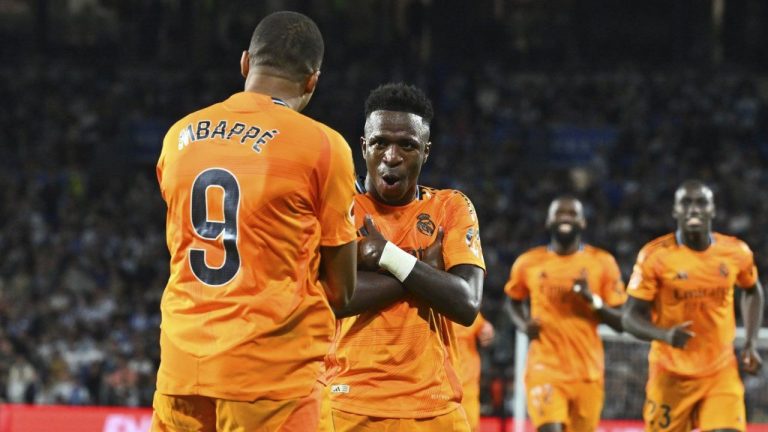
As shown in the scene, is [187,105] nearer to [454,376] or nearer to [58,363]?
[58,363]

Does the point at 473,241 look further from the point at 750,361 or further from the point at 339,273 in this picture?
the point at 750,361

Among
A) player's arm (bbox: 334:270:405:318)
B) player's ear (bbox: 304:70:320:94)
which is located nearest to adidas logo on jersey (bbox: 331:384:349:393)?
player's arm (bbox: 334:270:405:318)

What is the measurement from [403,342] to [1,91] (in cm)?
2189

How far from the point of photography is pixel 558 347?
9508mm

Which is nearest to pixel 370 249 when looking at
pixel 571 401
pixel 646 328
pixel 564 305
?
pixel 646 328

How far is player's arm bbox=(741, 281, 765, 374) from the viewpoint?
7980 mm

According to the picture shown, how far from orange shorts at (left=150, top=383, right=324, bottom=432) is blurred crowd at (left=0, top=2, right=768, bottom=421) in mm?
9890

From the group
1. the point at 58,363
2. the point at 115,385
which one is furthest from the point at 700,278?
the point at 58,363

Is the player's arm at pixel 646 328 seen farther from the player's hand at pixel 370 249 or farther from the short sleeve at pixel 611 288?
the player's hand at pixel 370 249

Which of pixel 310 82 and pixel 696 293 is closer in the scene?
pixel 310 82

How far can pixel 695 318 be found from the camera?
8.26 meters

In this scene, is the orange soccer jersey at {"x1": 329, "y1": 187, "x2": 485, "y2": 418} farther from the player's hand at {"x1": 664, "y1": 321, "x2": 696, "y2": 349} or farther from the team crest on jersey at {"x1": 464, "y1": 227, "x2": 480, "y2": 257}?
the player's hand at {"x1": 664, "y1": 321, "x2": 696, "y2": 349}

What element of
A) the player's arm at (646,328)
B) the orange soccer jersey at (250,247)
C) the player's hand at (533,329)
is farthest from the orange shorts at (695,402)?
the orange soccer jersey at (250,247)

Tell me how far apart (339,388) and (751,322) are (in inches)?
187
